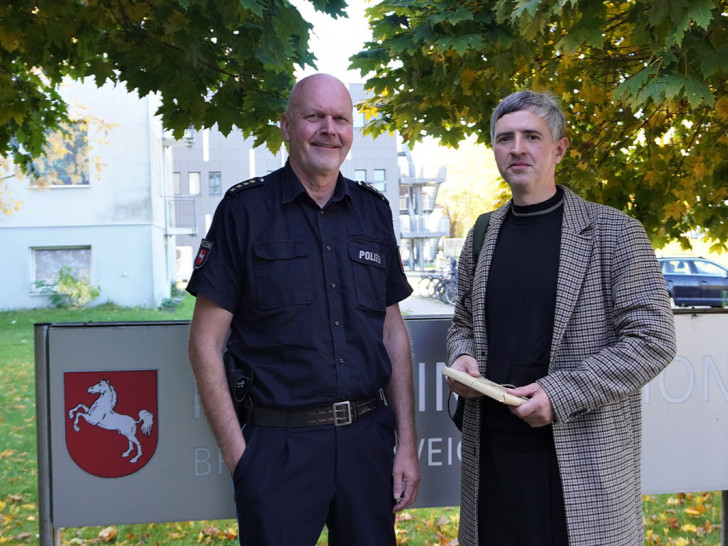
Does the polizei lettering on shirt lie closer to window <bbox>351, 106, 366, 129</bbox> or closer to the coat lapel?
window <bbox>351, 106, 366, 129</bbox>

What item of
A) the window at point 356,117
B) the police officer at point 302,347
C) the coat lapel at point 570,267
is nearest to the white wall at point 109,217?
the window at point 356,117

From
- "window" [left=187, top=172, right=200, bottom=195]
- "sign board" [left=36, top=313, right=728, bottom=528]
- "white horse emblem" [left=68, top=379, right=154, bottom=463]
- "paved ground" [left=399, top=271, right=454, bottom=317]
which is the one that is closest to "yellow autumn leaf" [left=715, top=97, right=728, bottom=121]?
"sign board" [left=36, top=313, right=728, bottom=528]

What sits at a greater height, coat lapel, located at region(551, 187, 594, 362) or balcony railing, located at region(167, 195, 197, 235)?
balcony railing, located at region(167, 195, 197, 235)

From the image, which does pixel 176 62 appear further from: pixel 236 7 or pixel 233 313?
pixel 233 313

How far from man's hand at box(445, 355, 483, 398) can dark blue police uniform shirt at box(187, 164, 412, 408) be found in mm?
257

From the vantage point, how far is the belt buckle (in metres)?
2.31

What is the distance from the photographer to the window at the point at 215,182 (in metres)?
37.2

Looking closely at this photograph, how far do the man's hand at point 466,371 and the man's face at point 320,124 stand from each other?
2.54 feet

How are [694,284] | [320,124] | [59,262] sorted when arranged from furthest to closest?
[59,262] → [694,284] → [320,124]

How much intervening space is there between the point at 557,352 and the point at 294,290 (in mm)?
872

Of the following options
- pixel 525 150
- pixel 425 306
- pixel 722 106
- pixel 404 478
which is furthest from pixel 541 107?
pixel 425 306

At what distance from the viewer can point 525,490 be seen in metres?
2.28

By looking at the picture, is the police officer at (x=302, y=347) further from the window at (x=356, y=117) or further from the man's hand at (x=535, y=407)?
the man's hand at (x=535, y=407)

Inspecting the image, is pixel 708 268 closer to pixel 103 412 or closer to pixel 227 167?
pixel 103 412
